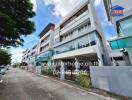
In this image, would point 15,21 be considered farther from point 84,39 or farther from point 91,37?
point 84,39

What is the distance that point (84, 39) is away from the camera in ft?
66.9

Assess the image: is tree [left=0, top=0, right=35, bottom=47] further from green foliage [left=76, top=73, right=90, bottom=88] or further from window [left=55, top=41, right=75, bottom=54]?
window [left=55, top=41, right=75, bottom=54]

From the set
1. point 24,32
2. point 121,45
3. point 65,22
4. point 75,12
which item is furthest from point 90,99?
point 65,22

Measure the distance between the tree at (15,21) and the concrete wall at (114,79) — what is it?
7.25m

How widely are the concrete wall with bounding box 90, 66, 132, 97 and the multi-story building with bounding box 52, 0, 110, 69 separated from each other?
8706 millimetres

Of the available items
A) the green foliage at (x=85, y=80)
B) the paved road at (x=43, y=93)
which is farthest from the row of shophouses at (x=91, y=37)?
the paved road at (x=43, y=93)

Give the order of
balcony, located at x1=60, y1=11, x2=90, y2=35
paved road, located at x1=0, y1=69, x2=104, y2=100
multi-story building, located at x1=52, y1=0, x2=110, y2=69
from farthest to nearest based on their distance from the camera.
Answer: balcony, located at x1=60, y1=11, x2=90, y2=35, multi-story building, located at x1=52, y1=0, x2=110, y2=69, paved road, located at x1=0, y1=69, x2=104, y2=100

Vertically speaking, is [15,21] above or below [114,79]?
above

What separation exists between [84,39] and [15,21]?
13.4 m

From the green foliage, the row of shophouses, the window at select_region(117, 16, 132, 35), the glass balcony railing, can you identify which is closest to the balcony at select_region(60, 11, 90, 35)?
the row of shophouses

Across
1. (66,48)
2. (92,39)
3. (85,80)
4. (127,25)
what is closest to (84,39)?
(92,39)

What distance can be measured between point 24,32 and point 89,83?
7834 mm

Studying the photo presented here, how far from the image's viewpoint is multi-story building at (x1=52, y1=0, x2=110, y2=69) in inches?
724

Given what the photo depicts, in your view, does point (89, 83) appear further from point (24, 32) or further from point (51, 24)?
point (51, 24)
